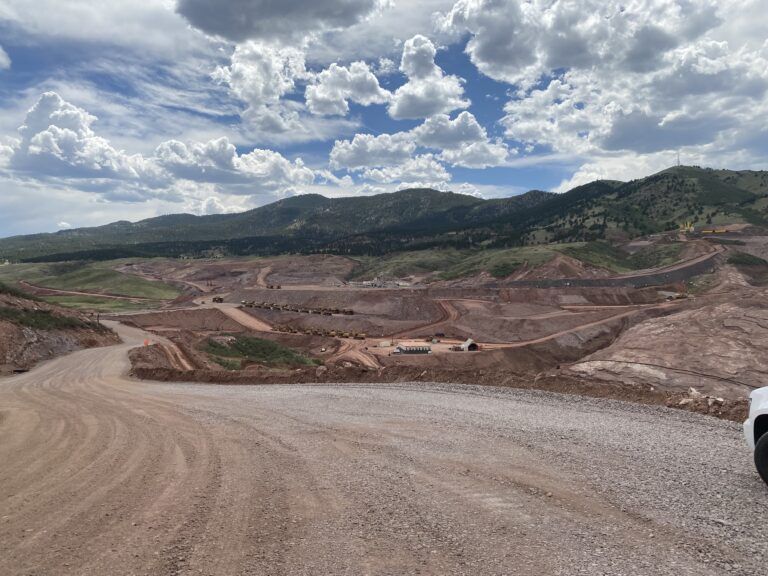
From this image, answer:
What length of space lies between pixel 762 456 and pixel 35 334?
49.5 m

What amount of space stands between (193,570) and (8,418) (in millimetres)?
14470

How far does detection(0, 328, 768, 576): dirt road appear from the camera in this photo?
20.8ft

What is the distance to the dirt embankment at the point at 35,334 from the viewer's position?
118ft

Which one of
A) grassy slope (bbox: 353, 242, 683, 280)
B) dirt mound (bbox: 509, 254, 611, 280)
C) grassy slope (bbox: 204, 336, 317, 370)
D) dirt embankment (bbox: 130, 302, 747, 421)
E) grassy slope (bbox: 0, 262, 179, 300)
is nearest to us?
dirt embankment (bbox: 130, 302, 747, 421)

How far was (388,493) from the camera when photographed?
27.8 feet

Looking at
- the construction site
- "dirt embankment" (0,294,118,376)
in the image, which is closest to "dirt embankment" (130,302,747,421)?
the construction site

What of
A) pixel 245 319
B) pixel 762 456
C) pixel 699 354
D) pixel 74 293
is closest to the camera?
pixel 762 456

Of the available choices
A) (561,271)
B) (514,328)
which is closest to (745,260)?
(561,271)

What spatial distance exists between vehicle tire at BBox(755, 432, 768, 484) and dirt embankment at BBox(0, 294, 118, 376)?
39.6m

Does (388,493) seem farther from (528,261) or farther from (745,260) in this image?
(745,260)

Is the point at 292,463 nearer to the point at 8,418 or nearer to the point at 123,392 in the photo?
the point at 8,418

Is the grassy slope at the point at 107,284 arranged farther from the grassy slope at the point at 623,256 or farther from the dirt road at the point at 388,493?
the dirt road at the point at 388,493

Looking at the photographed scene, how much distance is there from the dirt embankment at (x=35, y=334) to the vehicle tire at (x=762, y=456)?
130 ft

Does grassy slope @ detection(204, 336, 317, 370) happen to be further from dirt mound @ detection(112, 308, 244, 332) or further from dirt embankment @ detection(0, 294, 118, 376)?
dirt mound @ detection(112, 308, 244, 332)
